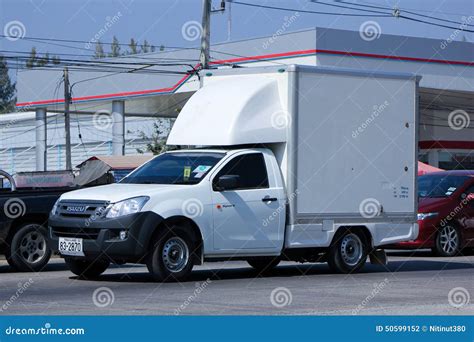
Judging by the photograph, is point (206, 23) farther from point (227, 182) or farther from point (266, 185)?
point (227, 182)

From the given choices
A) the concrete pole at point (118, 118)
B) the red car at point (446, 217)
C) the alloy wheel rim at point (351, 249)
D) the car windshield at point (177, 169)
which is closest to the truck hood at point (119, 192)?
the car windshield at point (177, 169)

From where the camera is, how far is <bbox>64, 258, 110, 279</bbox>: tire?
14531 millimetres

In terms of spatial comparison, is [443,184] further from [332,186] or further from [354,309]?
[354,309]

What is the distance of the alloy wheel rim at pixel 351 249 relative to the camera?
1600 cm

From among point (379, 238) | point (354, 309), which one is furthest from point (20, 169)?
point (354, 309)

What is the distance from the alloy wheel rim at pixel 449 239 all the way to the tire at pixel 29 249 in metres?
7.97

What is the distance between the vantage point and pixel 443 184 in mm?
21156

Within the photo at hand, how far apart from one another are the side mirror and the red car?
6446 millimetres

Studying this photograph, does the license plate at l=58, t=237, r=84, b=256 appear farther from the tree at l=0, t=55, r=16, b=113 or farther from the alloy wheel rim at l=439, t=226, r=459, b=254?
the tree at l=0, t=55, r=16, b=113

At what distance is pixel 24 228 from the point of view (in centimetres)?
1568

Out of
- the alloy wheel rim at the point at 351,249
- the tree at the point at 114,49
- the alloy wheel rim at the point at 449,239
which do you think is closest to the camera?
the alloy wheel rim at the point at 351,249

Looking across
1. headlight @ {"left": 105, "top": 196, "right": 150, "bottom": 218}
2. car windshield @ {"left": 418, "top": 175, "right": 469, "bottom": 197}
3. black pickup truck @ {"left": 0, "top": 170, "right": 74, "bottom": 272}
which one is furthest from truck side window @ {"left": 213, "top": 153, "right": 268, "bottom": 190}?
car windshield @ {"left": 418, "top": 175, "right": 469, "bottom": 197}

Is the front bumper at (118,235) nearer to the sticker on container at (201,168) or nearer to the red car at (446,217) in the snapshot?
the sticker on container at (201,168)

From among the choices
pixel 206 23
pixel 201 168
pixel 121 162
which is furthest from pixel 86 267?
pixel 121 162
